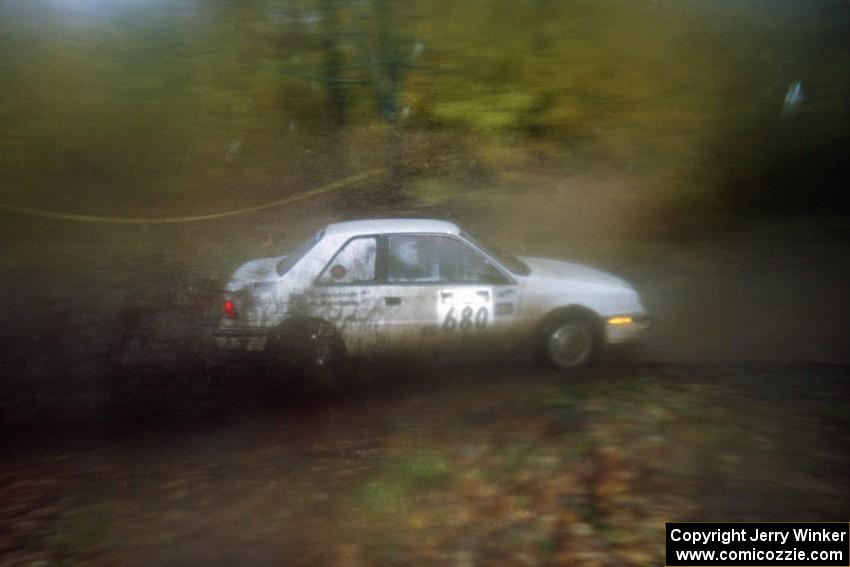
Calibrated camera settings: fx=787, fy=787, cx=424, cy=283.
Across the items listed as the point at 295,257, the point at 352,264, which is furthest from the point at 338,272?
the point at 295,257

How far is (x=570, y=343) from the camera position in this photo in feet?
21.7

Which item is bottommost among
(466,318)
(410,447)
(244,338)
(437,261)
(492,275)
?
(410,447)

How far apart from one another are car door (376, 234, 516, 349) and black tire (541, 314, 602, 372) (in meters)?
0.40

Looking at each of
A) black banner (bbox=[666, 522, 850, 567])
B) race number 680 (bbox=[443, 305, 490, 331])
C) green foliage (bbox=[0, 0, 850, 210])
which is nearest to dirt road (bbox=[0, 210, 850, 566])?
black banner (bbox=[666, 522, 850, 567])

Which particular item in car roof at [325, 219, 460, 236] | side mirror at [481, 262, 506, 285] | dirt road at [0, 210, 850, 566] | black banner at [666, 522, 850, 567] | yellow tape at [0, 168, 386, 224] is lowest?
black banner at [666, 522, 850, 567]

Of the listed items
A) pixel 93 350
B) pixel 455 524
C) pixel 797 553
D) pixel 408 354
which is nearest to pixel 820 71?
pixel 408 354

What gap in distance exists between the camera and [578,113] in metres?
9.59

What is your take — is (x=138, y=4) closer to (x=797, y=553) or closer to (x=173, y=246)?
(x=173, y=246)

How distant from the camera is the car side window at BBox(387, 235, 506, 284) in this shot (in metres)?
6.44

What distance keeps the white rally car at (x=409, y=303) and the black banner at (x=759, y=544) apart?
269 centimetres

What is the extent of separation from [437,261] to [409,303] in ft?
1.40

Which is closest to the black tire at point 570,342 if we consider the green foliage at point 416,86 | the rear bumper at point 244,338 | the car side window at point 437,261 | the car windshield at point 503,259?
the car windshield at point 503,259

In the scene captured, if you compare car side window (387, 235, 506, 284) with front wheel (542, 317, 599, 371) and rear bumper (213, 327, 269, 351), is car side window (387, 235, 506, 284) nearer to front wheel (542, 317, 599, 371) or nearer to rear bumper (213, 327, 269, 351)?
front wheel (542, 317, 599, 371)

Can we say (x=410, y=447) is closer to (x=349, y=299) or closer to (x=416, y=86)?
(x=349, y=299)
